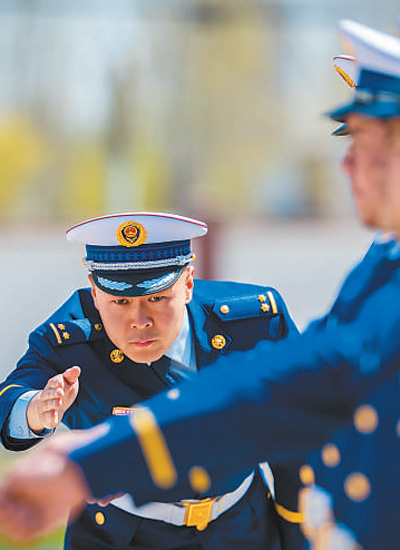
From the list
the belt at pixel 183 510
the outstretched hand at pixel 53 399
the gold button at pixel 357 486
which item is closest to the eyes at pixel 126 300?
the outstretched hand at pixel 53 399

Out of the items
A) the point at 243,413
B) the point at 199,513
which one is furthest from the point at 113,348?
the point at 243,413

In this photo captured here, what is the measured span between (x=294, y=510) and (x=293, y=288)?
27.5 feet

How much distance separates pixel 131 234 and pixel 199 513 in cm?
70

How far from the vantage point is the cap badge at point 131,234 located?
6.87 feet

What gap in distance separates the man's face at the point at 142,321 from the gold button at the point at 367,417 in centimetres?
82

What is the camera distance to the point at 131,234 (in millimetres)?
2096

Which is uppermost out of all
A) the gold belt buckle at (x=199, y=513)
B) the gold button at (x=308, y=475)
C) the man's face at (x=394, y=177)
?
the man's face at (x=394, y=177)

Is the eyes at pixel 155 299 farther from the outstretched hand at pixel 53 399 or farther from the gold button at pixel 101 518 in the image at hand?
the gold button at pixel 101 518

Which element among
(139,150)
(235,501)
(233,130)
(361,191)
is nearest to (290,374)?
(361,191)

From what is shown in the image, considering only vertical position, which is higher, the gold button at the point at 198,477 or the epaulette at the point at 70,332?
the gold button at the point at 198,477

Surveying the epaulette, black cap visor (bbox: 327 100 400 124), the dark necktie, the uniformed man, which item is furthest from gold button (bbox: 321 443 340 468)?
the epaulette

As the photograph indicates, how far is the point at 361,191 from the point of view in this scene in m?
1.30

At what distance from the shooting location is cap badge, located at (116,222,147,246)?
6.87 ft

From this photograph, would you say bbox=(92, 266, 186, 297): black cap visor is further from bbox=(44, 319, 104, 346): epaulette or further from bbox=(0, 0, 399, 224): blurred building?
bbox=(0, 0, 399, 224): blurred building
